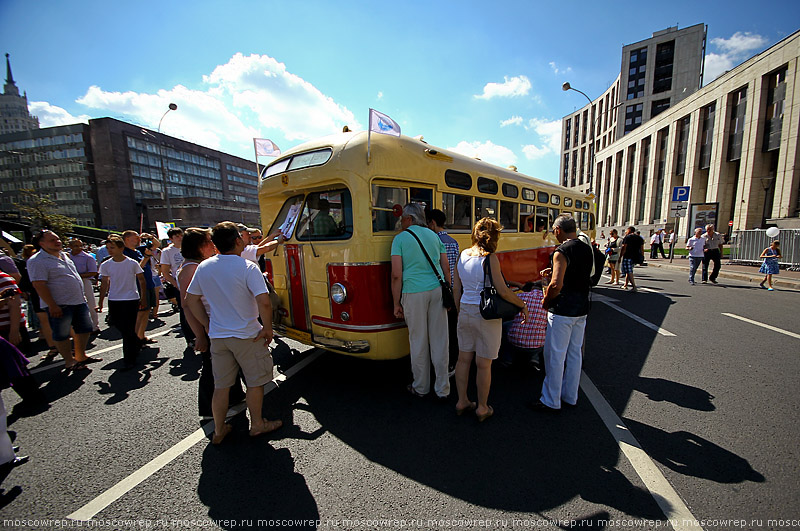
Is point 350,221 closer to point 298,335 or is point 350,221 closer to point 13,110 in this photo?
point 298,335

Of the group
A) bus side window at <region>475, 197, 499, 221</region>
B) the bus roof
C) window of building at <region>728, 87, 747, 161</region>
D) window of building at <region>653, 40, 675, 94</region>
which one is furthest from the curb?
window of building at <region>653, 40, 675, 94</region>

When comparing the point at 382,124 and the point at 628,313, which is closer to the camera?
the point at 382,124

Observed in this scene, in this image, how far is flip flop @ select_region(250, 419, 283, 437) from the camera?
2883mm

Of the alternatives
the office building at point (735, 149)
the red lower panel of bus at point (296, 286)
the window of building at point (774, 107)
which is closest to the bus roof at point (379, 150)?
the red lower panel of bus at point (296, 286)

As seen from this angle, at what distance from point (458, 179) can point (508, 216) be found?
1.74m

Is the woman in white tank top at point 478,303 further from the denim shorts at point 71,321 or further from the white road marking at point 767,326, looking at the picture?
the white road marking at point 767,326

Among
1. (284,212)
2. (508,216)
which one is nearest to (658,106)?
(508,216)

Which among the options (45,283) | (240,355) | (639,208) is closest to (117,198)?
(45,283)

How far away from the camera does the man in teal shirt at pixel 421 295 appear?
10.4 feet

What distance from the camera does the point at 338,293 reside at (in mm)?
3379

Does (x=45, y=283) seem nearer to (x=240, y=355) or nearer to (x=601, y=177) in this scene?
(x=240, y=355)

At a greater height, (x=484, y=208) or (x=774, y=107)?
(x=774, y=107)

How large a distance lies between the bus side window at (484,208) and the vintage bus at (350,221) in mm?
50

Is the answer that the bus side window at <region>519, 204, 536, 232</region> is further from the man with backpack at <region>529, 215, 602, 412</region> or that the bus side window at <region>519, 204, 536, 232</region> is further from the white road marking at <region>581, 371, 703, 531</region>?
the white road marking at <region>581, 371, 703, 531</region>
